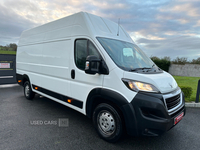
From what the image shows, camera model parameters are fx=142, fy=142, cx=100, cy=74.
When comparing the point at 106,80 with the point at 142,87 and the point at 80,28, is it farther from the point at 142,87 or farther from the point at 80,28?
the point at 80,28

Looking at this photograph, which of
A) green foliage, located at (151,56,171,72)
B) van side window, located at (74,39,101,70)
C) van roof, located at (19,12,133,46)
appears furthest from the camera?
green foliage, located at (151,56,171,72)

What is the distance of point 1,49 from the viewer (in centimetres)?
1515

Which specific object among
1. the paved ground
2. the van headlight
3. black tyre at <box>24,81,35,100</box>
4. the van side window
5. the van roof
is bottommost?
the paved ground

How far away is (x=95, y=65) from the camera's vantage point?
108 inches

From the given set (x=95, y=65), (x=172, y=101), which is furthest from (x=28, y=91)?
(x=172, y=101)

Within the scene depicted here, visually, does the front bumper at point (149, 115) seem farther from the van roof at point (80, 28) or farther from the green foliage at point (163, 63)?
the green foliage at point (163, 63)

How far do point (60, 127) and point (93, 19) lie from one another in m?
2.76

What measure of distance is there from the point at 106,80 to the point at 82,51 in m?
0.97

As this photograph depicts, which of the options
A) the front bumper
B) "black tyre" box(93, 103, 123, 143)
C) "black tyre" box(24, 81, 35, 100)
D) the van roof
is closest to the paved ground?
"black tyre" box(93, 103, 123, 143)

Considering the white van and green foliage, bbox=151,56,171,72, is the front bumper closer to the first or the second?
the white van

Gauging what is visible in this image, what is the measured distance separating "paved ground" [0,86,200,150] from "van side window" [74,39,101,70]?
1.55 meters

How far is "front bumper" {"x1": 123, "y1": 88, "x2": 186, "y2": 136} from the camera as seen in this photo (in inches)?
93.4

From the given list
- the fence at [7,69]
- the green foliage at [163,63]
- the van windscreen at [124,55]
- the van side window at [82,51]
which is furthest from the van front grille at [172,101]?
the green foliage at [163,63]

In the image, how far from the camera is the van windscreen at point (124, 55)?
2.86 m
